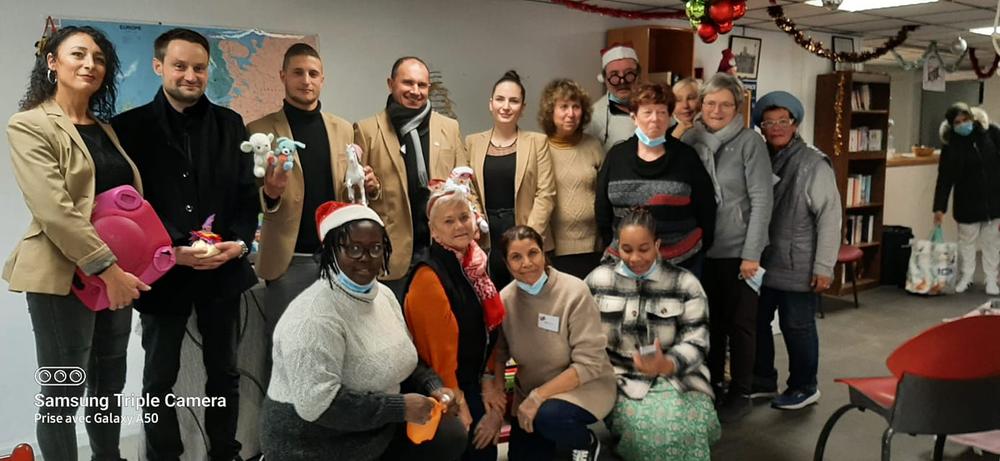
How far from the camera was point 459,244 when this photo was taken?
7.86 ft

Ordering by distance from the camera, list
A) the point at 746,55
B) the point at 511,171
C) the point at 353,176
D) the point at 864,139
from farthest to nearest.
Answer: the point at 864,139 → the point at 746,55 → the point at 511,171 → the point at 353,176

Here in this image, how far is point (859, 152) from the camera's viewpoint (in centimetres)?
647

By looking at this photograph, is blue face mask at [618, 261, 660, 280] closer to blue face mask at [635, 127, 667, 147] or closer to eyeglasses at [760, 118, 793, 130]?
blue face mask at [635, 127, 667, 147]

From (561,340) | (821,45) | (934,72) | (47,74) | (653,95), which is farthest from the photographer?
(934,72)

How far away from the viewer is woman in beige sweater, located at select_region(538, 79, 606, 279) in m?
3.40

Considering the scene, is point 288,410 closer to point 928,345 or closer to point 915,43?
point 928,345

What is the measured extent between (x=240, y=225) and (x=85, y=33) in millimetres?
750

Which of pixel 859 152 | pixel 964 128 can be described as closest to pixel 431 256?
pixel 859 152

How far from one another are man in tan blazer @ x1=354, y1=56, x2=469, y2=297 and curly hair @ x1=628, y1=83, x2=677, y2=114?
873 mm

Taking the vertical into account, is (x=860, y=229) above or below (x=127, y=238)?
below

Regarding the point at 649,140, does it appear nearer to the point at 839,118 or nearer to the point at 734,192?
the point at 734,192

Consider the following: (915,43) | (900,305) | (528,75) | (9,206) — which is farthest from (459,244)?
(915,43)

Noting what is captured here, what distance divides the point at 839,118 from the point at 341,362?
559 cm

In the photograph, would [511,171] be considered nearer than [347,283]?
No
